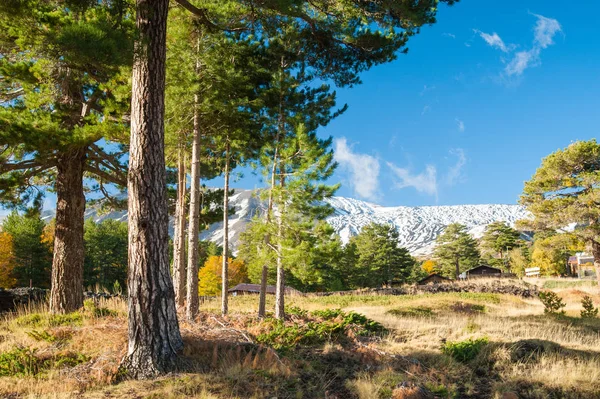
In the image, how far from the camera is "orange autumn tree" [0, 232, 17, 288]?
3603 cm

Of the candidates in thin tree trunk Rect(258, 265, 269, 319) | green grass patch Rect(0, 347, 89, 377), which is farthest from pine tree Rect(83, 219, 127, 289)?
green grass patch Rect(0, 347, 89, 377)

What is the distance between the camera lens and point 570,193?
79.4 feet

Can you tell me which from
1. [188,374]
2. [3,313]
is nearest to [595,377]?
[188,374]

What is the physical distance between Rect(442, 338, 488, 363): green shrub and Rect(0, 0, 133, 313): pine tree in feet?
26.5

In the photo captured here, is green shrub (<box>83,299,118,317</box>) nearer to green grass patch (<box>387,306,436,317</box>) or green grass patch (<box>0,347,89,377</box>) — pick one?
green grass patch (<box>0,347,89,377</box>)

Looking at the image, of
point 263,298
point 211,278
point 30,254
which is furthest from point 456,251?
point 30,254

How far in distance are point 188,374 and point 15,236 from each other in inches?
1691

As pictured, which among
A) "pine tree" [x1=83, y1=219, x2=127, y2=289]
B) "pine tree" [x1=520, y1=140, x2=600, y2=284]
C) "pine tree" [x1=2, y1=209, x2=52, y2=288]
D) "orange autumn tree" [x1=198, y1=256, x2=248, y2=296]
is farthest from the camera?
"orange autumn tree" [x1=198, y1=256, x2=248, y2=296]

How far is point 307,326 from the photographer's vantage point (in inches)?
377

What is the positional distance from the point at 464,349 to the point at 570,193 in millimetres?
21535

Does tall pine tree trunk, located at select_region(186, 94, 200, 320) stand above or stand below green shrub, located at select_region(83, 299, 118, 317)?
above

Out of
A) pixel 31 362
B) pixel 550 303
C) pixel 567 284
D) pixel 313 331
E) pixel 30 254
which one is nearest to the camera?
pixel 31 362

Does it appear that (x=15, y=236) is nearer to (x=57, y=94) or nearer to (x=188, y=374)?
(x=57, y=94)

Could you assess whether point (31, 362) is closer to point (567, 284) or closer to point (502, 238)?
point (567, 284)
